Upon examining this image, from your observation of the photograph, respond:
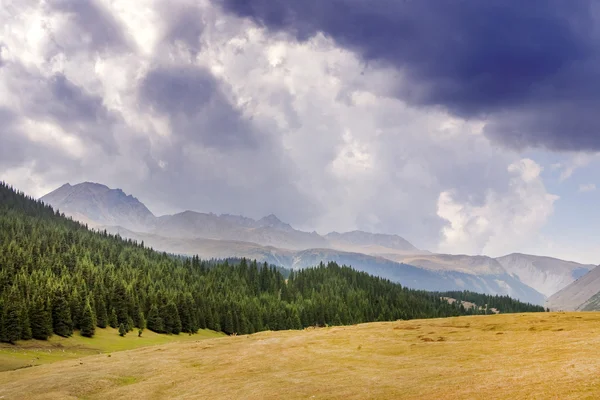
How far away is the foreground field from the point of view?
29.5 meters

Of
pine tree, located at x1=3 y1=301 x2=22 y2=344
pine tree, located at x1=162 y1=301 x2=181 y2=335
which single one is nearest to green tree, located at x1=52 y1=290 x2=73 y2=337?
pine tree, located at x1=3 y1=301 x2=22 y2=344

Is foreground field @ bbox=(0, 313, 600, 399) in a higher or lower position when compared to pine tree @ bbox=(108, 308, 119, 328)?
higher

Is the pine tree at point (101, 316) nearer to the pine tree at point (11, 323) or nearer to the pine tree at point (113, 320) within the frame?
the pine tree at point (113, 320)

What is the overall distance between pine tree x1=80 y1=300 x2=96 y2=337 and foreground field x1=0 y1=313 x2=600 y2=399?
80.4 m

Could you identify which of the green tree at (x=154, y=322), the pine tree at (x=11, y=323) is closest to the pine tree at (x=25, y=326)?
the pine tree at (x=11, y=323)

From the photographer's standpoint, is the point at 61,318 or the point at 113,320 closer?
the point at 61,318

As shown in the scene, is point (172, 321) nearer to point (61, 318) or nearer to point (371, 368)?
point (61, 318)

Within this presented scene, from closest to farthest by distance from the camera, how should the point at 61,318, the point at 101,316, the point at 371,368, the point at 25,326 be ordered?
the point at 371,368
the point at 25,326
the point at 61,318
the point at 101,316

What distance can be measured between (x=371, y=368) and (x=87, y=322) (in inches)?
4606

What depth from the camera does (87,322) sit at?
133875mm

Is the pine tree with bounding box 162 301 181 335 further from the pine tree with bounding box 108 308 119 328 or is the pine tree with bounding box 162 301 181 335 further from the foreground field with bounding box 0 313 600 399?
the foreground field with bounding box 0 313 600 399

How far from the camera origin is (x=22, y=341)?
11238cm

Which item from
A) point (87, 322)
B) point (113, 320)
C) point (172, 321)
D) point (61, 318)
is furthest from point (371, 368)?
point (172, 321)

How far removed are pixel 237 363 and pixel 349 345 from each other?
14.7m
